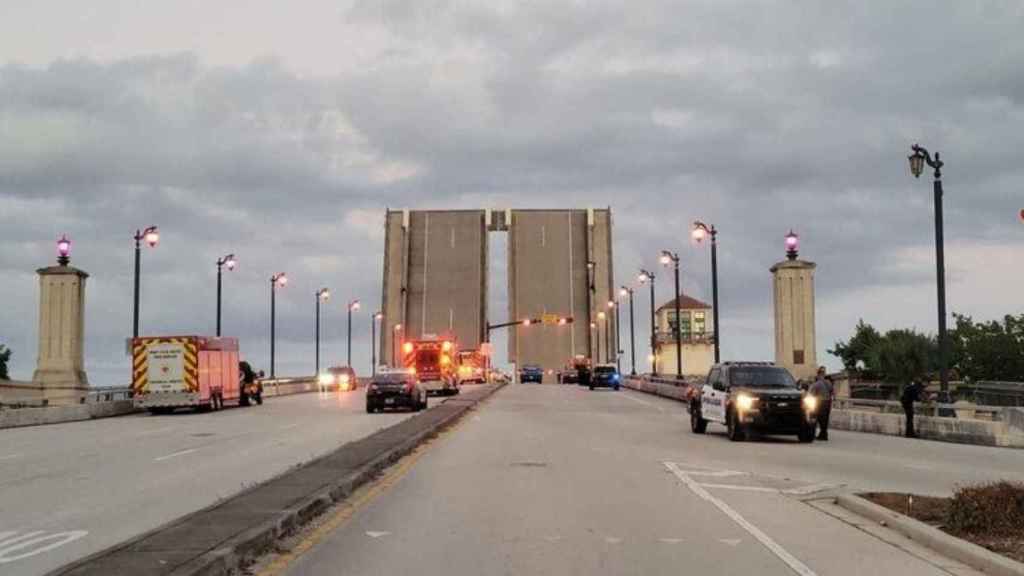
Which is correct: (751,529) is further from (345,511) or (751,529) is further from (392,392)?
(392,392)

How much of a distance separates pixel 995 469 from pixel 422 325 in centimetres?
7922

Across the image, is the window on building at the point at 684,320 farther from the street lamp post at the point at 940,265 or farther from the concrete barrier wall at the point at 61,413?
the street lamp post at the point at 940,265

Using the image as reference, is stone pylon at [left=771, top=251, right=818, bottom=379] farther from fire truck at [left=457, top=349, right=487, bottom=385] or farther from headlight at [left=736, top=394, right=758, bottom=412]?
fire truck at [left=457, top=349, right=487, bottom=385]

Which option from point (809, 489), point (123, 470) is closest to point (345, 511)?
point (809, 489)

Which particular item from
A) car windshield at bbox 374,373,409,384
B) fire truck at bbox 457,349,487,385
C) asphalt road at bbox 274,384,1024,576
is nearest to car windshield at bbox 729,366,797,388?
asphalt road at bbox 274,384,1024,576

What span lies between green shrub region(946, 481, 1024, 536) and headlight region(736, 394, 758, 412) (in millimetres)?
15179

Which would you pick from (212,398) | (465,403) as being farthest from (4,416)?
(465,403)

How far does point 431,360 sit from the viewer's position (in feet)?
202

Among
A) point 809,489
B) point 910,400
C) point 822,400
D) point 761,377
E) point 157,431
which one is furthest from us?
point 157,431

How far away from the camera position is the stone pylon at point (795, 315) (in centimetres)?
4259

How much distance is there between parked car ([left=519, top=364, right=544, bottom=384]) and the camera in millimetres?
103312

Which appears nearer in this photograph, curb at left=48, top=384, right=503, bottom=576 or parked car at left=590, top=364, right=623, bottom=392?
curb at left=48, top=384, right=503, bottom=576

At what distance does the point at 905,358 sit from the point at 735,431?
195ft

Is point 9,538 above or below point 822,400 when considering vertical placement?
below
